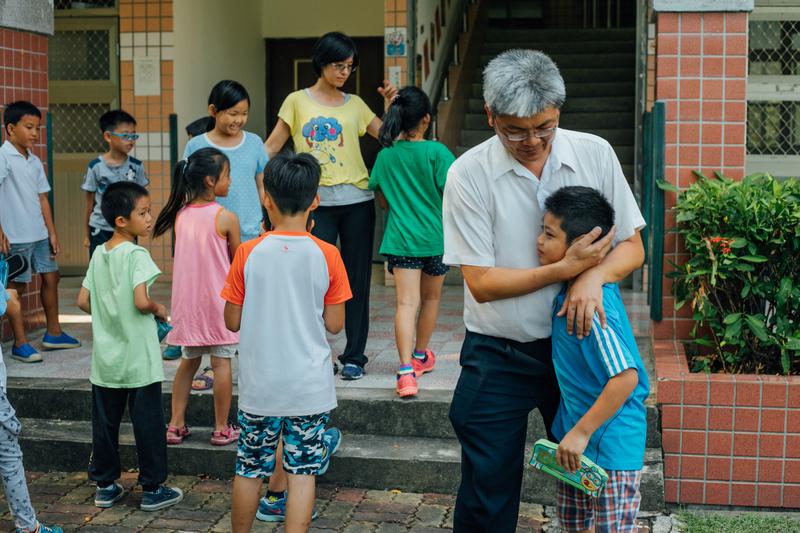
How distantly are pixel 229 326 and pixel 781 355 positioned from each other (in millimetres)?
2666

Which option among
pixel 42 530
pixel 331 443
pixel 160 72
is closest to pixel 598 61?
pixel 160 72

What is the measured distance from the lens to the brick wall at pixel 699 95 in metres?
5.64

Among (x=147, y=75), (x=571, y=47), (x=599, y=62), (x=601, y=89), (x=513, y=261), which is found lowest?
(x=513, y=261)

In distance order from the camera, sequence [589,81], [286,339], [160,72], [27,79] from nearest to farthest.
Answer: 1. [286,339]
2. [27,79]
3. [160,72]
4. [589,81]

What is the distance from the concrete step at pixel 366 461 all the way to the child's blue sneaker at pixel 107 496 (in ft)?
1.37

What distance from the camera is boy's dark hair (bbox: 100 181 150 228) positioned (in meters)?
4.85

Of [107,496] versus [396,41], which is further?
[396,41]

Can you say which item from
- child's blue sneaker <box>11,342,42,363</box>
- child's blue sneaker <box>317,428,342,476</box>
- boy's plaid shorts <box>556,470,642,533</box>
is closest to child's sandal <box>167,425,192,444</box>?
child's blue sneaker <box>317,428,342,476</box>

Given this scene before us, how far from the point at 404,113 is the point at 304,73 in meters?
5.79

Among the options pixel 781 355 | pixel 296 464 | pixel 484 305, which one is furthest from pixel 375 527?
pixel 781 355

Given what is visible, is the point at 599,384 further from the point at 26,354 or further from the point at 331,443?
the point at 26,354

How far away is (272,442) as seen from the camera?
159 inches

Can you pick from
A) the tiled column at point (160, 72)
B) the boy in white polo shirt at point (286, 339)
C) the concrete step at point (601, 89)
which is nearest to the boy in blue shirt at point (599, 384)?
the boy in white polo shirt at point (286, 339)

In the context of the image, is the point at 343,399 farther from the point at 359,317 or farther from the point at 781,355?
the point at 781,355
